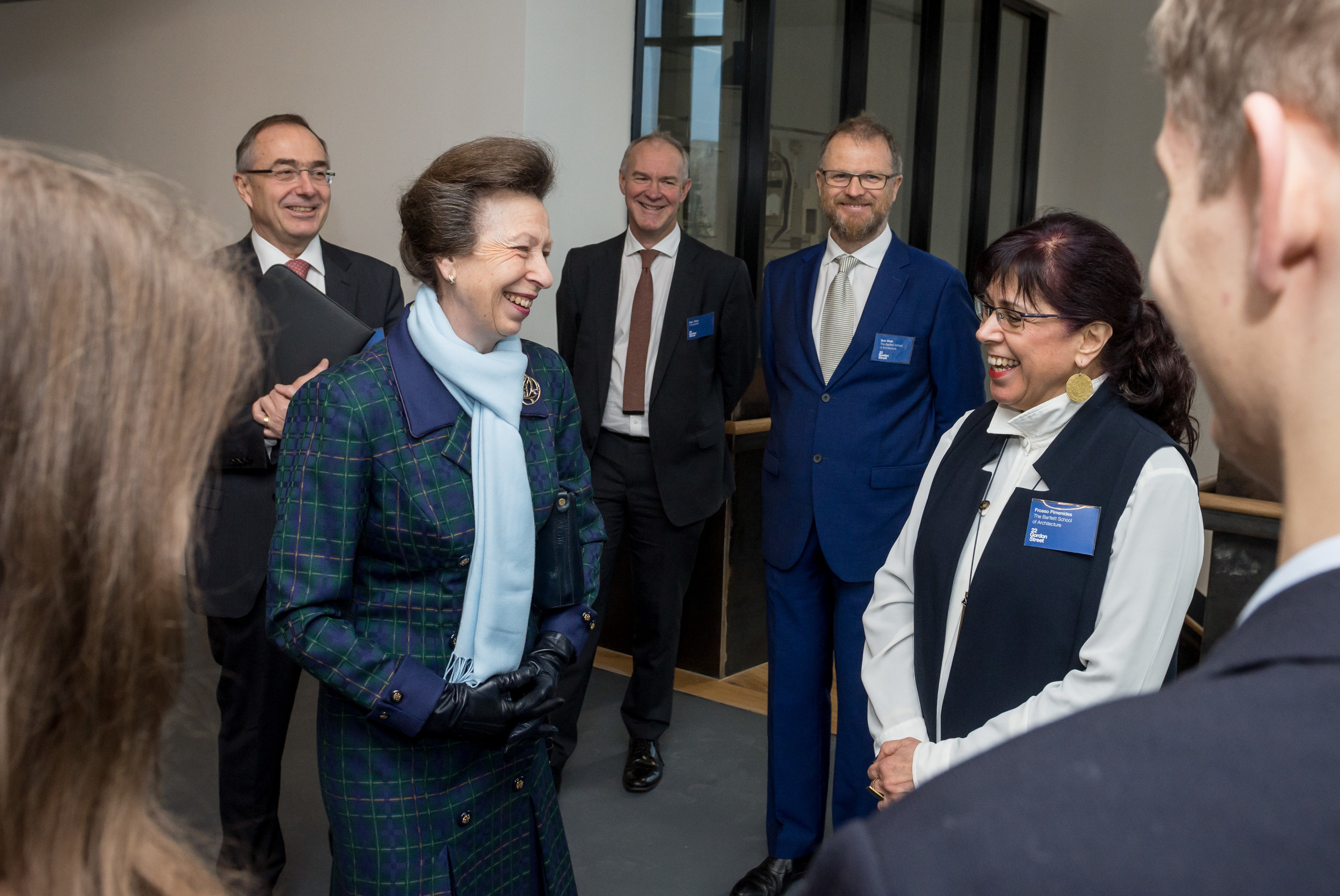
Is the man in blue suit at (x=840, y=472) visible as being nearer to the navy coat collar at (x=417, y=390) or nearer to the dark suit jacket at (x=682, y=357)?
the dark suit jacket at (x=682, y=357)

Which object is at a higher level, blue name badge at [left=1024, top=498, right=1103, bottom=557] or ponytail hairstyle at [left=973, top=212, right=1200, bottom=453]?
ponytail hairstyle at [left=973, top=212, right=1200, bottom=453]

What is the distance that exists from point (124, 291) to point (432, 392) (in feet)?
4.23

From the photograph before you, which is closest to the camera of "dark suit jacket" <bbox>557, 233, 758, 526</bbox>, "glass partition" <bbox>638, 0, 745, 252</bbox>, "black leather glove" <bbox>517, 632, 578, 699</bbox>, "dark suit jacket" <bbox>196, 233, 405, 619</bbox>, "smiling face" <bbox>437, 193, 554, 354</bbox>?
"black leather glove" <bbox>517, 632, 578, 699</bbox>

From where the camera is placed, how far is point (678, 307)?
369 cm

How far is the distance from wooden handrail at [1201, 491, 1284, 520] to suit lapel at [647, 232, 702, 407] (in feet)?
5.54

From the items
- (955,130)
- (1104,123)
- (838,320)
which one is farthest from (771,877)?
(1104,123)

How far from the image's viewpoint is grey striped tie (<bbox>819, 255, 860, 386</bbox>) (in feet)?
9.98

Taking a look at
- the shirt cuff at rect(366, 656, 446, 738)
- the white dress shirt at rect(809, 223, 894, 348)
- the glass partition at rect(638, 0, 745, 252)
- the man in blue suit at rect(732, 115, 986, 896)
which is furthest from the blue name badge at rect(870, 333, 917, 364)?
the glass partition at rect(638, 0, 745, 252)

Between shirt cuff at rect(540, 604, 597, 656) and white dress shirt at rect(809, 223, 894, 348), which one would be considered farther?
white dress shirt at rect(809, 223, 894, 348)

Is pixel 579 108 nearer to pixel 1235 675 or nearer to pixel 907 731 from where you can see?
pixel 907 731

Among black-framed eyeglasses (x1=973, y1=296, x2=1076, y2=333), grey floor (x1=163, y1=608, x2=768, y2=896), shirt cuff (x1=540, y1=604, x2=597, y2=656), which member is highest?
black-framed eyeglasses (x1=973, y1=296, x2=1076, y2=333)

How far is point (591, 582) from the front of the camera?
2168 mm

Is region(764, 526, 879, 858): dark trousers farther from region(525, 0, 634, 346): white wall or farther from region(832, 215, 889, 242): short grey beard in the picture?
region(525, 0, 634, 346): white wall

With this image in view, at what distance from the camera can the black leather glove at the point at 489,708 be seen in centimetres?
172
